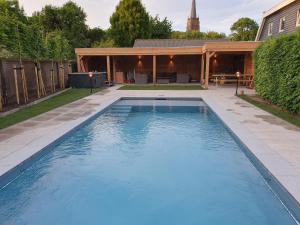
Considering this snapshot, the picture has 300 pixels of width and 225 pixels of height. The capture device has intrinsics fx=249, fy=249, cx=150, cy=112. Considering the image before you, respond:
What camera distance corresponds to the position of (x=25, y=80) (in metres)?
10.9

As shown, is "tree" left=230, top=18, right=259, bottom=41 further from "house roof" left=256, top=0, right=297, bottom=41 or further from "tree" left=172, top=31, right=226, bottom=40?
"house roof" left=256, top=0, right=297, bottom=41

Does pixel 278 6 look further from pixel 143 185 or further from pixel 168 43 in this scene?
pixel 143 185

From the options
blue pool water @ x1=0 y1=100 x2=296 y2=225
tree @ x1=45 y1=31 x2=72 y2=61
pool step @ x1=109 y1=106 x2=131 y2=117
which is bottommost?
blue pool water @ x1=0 y1=100 x2=296 y2=225

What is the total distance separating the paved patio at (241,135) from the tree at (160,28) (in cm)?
3260

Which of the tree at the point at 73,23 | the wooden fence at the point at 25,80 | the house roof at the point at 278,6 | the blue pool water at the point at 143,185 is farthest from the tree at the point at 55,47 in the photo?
the tree at the point at 73,23

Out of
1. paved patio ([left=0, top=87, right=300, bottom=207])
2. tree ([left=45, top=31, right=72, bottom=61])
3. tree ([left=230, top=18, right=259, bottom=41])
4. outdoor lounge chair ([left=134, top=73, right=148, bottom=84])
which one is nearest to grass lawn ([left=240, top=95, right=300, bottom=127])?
paved patio ([left=0, top=87, right=300, bottom=207])

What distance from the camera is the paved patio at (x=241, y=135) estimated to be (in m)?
4.22

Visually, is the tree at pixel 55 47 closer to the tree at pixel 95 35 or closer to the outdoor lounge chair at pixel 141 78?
the outdoor lounge chair at pixel 141 78

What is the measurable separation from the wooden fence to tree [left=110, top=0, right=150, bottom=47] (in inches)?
795

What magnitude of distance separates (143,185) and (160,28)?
126ft

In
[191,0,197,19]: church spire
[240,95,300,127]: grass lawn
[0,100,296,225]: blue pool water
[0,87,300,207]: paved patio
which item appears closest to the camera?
[0,100,296,225]: blue pool water

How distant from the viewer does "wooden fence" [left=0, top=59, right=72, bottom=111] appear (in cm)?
951

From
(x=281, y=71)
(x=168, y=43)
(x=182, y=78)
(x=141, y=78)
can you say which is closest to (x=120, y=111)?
(x=281, y=71)

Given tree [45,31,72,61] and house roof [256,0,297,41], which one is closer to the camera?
tree [45,31,72,61]
